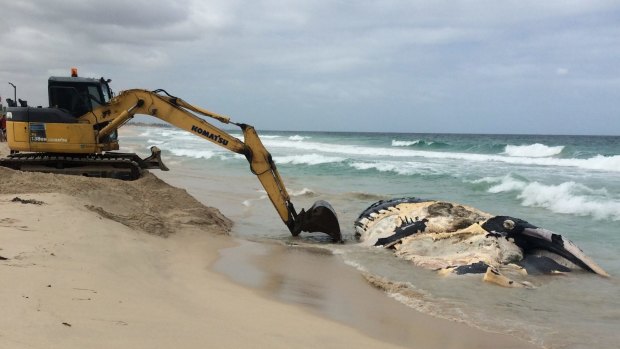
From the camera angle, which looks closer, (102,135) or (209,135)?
(209,135)

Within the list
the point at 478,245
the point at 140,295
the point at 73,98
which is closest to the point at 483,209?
the point at 478,245

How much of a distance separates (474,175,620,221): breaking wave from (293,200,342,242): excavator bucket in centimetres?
663

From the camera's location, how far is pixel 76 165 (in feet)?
36.7

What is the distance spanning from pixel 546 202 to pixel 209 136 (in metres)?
9.51

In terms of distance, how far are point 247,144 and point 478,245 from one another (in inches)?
166

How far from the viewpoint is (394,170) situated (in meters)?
24.5

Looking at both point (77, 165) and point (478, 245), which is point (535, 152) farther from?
point (77, 165)

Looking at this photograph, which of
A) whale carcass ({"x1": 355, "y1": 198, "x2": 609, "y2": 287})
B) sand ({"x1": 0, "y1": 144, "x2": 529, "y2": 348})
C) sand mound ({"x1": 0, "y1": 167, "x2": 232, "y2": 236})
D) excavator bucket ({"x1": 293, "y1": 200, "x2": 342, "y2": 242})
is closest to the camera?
sand ({"x1": 0, "y1": 144, "x2": 529, "y2": 348})

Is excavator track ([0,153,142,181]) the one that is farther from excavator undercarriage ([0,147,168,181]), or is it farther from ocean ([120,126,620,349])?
ocean ([120,126,620,349])

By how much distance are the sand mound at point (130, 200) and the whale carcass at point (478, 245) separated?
124 inches

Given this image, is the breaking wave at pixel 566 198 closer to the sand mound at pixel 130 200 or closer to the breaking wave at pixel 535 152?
the sand mound at pixel 130 200

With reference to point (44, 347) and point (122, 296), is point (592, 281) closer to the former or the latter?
point (122, 296)

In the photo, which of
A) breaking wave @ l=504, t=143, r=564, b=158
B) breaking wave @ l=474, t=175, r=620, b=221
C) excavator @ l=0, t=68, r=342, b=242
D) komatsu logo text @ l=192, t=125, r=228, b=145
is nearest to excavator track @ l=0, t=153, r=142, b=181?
excavator @ l=0, t=68, r=342, b=242

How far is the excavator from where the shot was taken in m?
9.74
